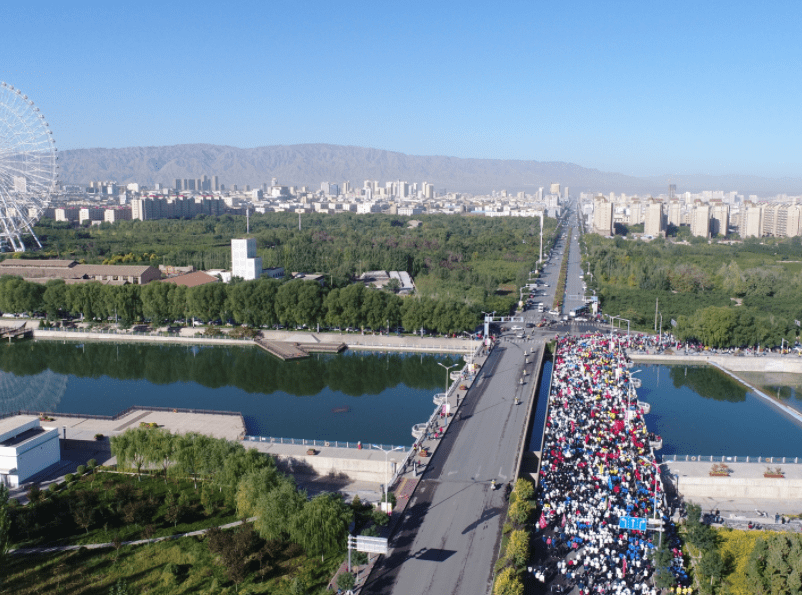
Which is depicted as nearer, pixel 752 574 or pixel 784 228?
pixel 752 574

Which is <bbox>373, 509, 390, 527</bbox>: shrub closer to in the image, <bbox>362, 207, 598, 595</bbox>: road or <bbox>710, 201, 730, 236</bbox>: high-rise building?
<bbox>362, 207, 598, 595</bbox>: road

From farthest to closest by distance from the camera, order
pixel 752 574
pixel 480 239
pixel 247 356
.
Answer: pixel 480 239 → pixel 247 356 → pixel 752 574

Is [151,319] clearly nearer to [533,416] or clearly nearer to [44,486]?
[44,486]

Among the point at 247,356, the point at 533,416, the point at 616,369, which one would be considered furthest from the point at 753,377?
the point at 247,356

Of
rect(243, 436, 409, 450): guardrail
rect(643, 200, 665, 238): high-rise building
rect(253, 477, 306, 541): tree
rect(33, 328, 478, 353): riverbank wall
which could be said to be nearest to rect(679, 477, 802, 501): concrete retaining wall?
rect(243, 436, 409, 450): guardrail

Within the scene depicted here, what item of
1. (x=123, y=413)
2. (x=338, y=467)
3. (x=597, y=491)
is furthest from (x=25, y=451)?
(x=597, y=491)

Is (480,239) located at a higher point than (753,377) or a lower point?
higher

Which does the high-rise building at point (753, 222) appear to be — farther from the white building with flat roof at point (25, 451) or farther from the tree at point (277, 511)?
the white building with flat roof at point (25, 451)
